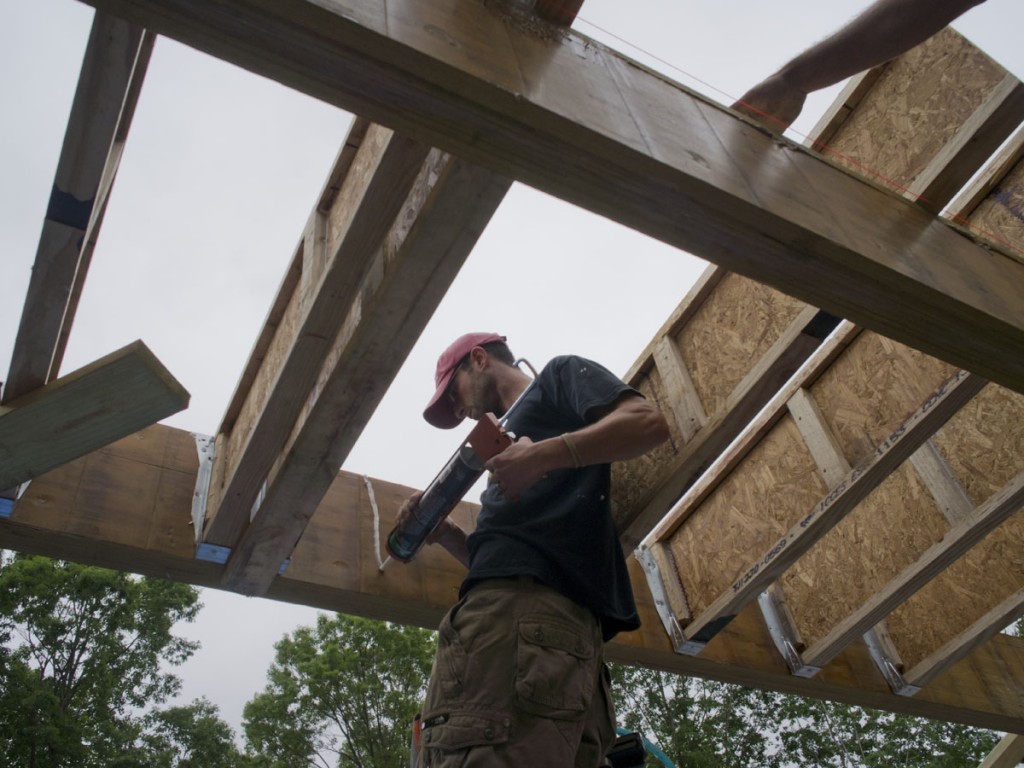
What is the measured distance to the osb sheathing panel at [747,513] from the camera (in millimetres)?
3107

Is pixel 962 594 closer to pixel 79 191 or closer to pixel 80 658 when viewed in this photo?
pixel 79 191

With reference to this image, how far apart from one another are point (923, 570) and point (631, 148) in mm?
2387

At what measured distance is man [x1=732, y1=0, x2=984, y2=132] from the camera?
175 centimetres

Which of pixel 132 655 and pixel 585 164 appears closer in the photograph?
pixel 585 164

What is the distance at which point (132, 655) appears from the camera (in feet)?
54.0

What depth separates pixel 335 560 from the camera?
296 cm

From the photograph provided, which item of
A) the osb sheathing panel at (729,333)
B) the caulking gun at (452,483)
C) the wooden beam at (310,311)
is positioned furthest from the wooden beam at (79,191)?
the osb sheathing panel at (729,333)

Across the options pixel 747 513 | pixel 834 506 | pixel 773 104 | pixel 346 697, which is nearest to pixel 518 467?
pixel 773 104

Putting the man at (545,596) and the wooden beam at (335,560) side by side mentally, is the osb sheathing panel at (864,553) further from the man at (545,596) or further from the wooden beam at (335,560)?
the man at (545,596)

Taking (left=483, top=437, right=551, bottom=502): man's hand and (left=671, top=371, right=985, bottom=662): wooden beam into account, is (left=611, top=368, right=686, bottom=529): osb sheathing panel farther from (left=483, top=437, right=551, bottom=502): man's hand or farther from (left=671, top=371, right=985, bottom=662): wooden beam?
(left=483, top=437, right=551, bottom=502): man's hand

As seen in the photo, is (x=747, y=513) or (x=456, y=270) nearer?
(x=456, y=270)

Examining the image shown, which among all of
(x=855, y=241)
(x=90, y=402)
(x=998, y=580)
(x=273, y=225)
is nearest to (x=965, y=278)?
(x=855, y=241)

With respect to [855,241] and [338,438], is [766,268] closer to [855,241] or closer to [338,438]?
[855,241]

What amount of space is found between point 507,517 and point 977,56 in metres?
1.96
